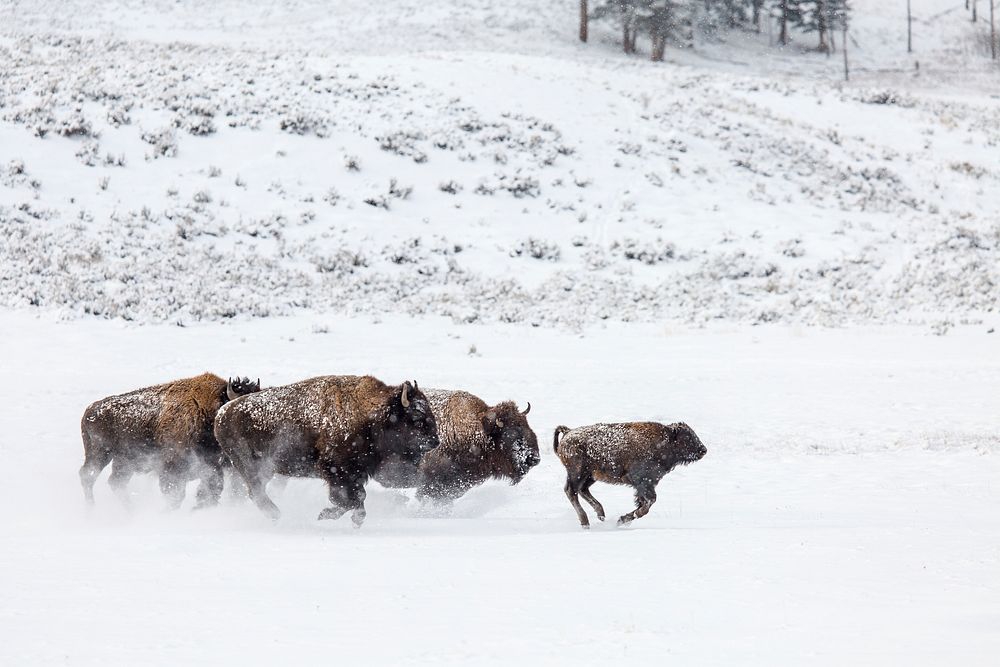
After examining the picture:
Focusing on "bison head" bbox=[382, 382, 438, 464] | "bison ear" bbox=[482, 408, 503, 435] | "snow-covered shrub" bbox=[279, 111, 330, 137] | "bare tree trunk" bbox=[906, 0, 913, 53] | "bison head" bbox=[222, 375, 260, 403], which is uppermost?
"bare tree trunk" bbox=[906, 0, 913, 53]

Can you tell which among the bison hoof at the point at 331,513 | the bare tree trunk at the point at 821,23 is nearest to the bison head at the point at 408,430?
the bison hoof at the point at 331,513

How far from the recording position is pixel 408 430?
27.6 feet

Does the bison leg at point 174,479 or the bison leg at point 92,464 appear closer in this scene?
the bison leg at point 174,479

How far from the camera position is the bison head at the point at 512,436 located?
9.25 m

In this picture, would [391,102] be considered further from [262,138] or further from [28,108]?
[28,108]

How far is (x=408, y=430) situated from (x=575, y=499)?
67.8 inches

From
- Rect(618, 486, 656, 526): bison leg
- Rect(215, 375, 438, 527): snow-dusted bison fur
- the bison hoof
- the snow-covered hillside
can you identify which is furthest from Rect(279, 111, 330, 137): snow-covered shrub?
Rect(618, 486, 656, 526): bison leg

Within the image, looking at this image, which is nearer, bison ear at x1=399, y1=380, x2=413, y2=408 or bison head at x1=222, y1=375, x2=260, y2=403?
bison ear at x1=399, y1=380, x2=413, y2=408

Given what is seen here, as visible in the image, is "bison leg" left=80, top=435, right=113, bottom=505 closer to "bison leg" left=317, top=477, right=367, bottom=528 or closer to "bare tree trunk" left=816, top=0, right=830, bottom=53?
"bison leg" left=317, top=477, right=367, bottom=528

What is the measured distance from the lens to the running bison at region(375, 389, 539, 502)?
927 centimetres

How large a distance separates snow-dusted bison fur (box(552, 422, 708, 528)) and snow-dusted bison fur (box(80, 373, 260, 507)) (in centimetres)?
331

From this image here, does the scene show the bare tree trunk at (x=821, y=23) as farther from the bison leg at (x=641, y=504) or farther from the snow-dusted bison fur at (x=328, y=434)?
the snow-dusted bison fur at (x=328, y=434)

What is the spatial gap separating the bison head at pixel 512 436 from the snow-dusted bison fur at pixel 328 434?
1.01 m

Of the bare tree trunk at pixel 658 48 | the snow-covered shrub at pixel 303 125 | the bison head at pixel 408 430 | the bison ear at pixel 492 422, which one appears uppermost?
the bare tree trunk at pixel 658 48
